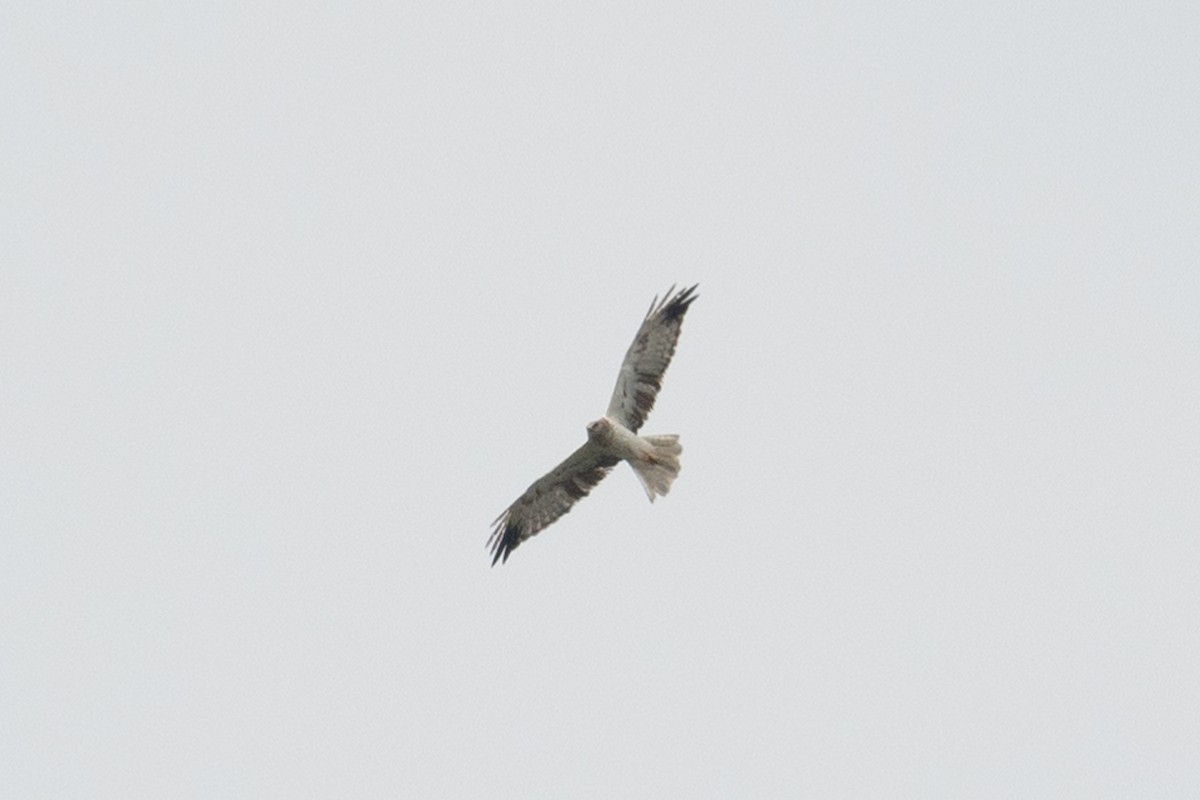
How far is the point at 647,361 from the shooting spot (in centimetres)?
1895

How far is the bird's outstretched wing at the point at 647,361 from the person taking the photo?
18.9m

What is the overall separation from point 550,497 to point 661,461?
205 centimetres

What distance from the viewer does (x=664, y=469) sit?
18.6 m

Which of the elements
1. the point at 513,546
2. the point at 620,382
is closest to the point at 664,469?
the point at 620,382

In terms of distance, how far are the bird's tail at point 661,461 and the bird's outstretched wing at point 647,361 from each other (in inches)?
18.1

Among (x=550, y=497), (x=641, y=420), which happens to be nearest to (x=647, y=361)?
(x=641, y=420)

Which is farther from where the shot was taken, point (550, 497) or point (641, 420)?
point (550, 497)

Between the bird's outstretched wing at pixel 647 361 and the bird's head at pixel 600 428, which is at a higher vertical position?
the bird's outstretched wing at pixel 647 361

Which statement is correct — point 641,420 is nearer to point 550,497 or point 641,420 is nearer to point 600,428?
point 600,428

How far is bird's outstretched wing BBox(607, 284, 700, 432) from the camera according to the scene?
18.9 m

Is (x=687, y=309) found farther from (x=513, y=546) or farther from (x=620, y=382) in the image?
(x=513, y=546)

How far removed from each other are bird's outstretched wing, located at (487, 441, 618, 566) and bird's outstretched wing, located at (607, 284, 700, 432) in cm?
52

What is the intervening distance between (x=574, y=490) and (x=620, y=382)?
67.0 inches

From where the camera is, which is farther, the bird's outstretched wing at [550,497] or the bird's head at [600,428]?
the bird's outstretched wing at [550,497]
